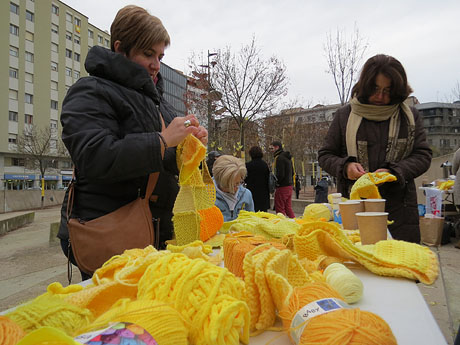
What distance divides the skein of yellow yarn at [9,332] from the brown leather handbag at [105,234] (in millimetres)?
654

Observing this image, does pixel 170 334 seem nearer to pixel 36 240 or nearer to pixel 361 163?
pixel 361 163

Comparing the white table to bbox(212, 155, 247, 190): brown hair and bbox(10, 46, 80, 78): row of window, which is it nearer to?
bbox(212, 155, 247, 190): brown hair

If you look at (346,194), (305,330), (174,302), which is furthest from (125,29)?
(346,194)

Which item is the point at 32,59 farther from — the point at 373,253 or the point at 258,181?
the point at 373,253

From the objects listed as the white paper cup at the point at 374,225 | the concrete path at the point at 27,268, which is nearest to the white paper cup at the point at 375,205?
the white paper cup at the point at 374,225

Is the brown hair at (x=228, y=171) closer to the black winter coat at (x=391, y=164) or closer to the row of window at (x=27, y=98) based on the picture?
the black winter coat at (x=391, y=164)

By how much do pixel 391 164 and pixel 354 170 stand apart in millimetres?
202

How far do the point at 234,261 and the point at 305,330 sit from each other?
352 millimetres

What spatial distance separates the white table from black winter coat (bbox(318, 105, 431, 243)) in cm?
94

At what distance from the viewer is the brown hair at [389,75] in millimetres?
1828

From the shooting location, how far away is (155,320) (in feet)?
1.70

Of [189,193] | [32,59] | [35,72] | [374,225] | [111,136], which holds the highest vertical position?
[32,59]

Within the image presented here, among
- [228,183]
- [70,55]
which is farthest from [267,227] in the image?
[70,55]

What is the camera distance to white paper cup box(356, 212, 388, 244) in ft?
4.13
